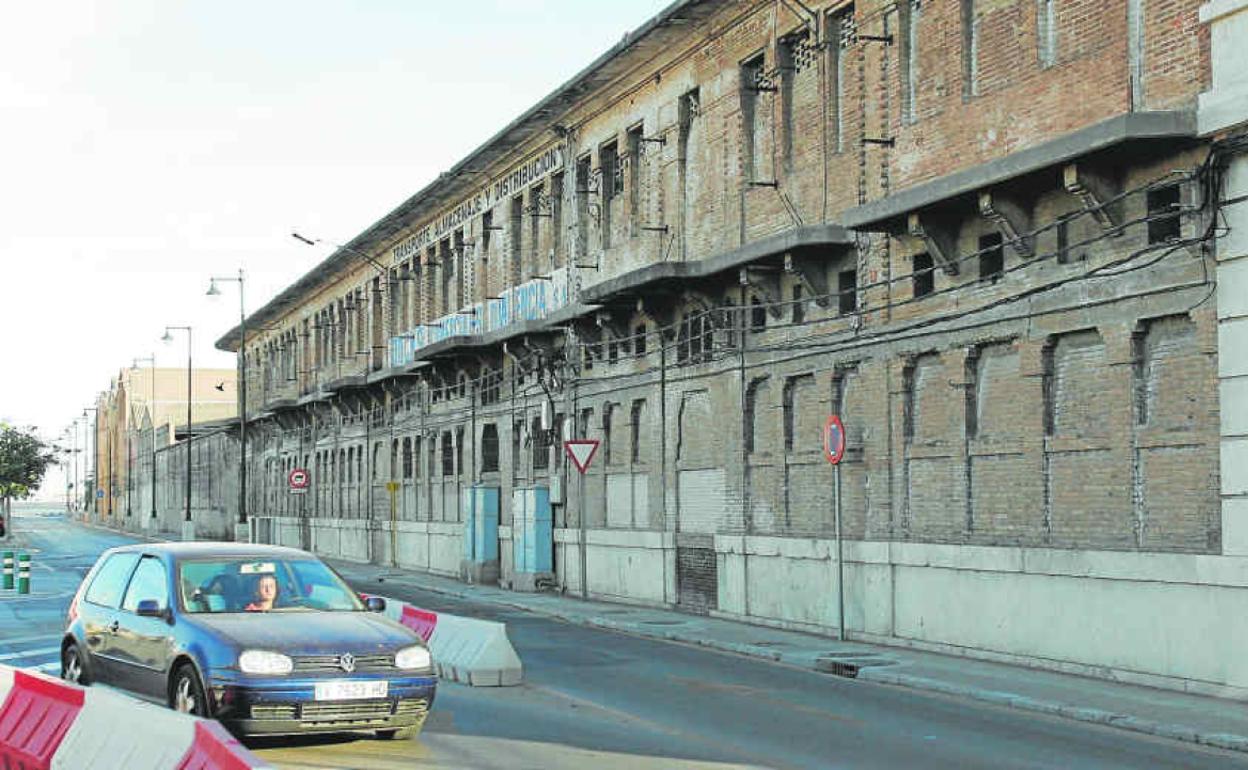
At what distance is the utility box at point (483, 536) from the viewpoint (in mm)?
43719

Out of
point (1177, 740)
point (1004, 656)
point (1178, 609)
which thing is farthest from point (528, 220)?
point (1177, 740)

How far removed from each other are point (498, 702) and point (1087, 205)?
28.6 feet

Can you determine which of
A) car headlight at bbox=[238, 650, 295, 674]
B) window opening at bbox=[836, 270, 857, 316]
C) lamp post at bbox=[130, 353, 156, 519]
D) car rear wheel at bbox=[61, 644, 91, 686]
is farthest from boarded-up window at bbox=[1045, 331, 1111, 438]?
lamp post at bbox=[130, 353, 156, 519]

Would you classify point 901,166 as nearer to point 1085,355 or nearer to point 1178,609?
point 1085,355

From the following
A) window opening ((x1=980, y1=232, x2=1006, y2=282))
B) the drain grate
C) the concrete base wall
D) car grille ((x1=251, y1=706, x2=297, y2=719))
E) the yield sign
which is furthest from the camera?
the yield sign

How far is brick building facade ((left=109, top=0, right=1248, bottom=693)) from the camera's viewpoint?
19.1 meters

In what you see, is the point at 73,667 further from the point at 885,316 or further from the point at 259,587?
the point at 885,316

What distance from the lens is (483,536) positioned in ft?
144

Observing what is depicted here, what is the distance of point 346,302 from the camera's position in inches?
2539

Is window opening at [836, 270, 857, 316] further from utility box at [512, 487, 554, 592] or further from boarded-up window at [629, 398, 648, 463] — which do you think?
utility box at [512, 487, 554, 592]

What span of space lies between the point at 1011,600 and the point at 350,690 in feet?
35.4

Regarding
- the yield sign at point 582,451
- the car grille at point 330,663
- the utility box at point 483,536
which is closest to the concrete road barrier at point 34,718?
the car grille at point 330,663

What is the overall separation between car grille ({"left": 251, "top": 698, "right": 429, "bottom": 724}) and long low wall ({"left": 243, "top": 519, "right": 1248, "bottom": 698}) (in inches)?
340

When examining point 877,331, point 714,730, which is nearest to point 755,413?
point 877,331
